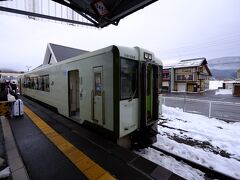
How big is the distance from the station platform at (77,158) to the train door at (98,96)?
623mm

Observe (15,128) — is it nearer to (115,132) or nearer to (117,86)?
(115,132)

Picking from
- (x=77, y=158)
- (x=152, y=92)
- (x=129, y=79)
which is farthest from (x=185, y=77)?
(x=77, y=158)

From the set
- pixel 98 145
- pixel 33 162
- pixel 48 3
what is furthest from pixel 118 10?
pixel 33 162

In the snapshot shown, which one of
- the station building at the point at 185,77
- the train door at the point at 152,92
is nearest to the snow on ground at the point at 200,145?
the train door at the point at 152,92

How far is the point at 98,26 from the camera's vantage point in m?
4.26

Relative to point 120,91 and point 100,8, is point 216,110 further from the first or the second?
point 100,8

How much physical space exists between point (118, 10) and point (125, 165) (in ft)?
12.0

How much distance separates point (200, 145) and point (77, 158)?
420cm

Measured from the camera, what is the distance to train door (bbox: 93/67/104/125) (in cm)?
365

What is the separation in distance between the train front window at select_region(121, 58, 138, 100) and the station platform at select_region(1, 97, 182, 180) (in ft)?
4.47

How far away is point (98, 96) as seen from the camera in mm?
3760

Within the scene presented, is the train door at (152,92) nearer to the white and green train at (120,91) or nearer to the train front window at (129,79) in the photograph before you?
the white and green train at (120,91)

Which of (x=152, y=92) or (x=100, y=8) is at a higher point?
(x=100, y=8)

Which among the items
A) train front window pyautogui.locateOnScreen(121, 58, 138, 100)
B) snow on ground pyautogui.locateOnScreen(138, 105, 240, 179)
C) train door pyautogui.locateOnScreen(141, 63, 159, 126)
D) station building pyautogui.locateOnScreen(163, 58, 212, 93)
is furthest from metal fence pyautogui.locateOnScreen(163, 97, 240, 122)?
station building pyautogui.locateOnScreen(163, 58, 212, 93)
